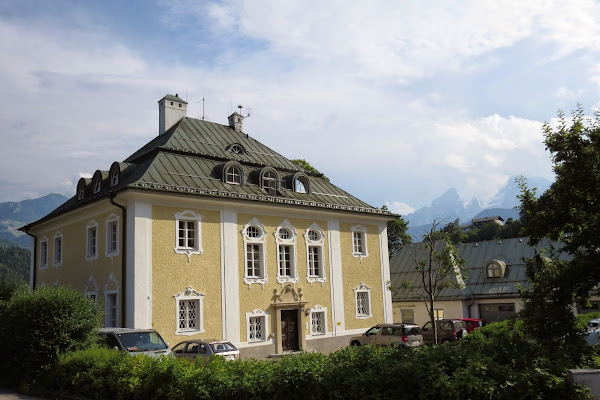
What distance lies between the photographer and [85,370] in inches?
559

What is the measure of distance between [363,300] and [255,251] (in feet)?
26.3

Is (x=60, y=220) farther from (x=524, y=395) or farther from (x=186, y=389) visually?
(x=524, y=395)

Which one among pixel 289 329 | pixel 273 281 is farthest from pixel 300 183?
pixel 289 329

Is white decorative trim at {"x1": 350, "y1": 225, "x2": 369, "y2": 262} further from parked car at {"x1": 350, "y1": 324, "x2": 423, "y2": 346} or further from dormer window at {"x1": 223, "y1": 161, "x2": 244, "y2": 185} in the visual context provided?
dormer window at {"x1": 223, "y1": 161, "x2": 244, "y2": 185}

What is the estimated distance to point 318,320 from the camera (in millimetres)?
28797

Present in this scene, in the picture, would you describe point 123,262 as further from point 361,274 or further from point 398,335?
point 361,274

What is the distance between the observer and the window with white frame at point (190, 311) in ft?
76.6

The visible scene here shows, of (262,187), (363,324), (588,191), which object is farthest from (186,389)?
(363,324)

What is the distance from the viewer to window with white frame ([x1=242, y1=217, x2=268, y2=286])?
86.2ft

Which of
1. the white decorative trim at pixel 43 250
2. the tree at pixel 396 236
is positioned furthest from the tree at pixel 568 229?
the tree at pixel 396 236

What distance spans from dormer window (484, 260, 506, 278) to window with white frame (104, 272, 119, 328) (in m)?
26.4

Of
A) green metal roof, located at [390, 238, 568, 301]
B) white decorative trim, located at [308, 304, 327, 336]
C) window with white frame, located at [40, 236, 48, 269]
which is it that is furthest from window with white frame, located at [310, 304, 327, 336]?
window with white frame, located at [40, 236, 48, 269]

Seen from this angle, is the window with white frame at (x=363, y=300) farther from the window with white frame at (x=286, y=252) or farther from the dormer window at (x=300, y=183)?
the dormer window at (x=300, y=183)

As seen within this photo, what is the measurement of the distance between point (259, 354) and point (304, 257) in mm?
5574
